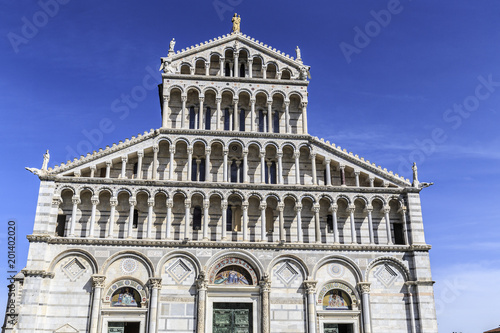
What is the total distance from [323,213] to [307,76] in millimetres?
8454

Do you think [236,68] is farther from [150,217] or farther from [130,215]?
[130,215]

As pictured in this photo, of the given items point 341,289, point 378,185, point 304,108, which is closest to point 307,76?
point 304,108

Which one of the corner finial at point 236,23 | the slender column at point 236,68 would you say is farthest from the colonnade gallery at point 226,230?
the corner finial at point 236,23

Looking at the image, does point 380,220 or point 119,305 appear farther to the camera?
point 380,220

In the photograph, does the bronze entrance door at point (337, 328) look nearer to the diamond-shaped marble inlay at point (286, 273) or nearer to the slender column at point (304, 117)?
the diamond-shaped marble inlay at point (286, 273)

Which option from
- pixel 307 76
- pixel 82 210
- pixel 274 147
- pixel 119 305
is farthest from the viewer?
pixel 307 76

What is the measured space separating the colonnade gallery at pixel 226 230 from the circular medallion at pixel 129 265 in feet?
0.22

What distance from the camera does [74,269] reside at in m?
24.7

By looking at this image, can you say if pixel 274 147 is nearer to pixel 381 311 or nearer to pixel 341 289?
pixel 341 289

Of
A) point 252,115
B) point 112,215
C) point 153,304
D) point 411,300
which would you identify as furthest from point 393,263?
point 112,215

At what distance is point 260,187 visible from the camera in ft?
87.7

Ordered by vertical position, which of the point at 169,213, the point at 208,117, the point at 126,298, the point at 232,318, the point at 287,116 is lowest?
the point at 232,318

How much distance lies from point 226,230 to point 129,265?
526 cm

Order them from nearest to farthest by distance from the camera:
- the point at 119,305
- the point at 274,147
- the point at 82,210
Result: 1. the point at 119,305
2. the point at 82,210
3. the point at 274,147
